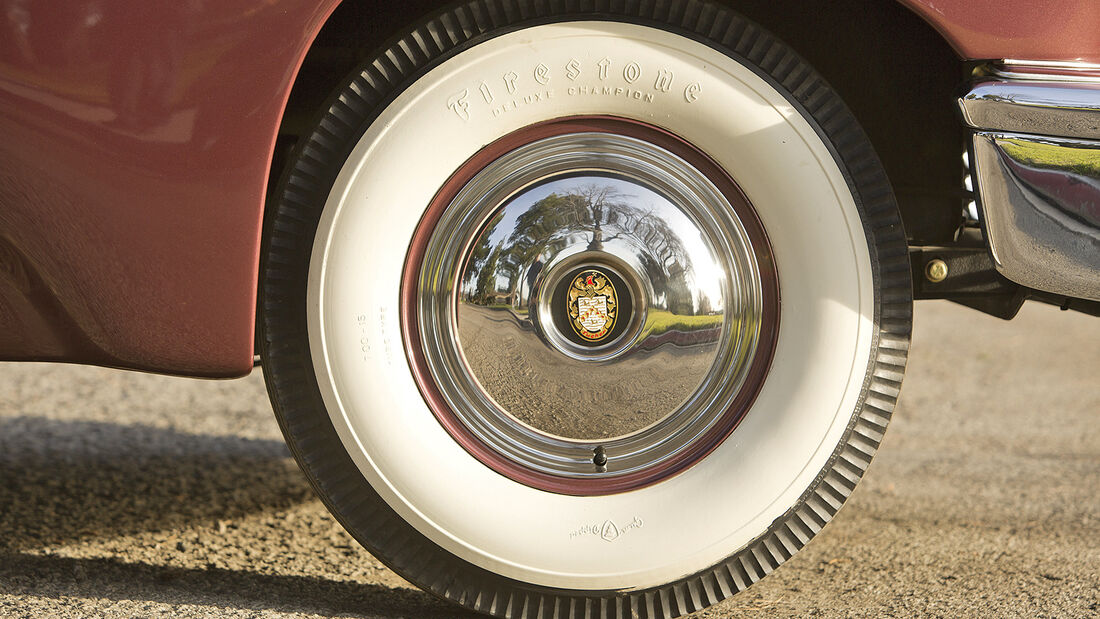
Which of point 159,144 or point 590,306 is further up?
point 159,144

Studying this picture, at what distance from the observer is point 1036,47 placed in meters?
1.39

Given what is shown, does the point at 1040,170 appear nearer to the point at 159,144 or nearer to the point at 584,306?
the point at 584,306

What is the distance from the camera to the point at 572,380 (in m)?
1.53

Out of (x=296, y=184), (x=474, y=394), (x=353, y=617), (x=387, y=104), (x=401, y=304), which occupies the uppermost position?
(x=387, y=104)

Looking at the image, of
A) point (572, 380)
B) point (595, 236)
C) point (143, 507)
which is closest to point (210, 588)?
point (143, 507)

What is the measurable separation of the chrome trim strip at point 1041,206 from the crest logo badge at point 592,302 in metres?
0.60

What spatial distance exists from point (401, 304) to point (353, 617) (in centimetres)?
53

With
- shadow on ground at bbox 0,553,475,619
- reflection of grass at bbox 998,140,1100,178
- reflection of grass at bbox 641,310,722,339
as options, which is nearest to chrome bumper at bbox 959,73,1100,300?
reflection of grass at bbox 998,140,1100,178

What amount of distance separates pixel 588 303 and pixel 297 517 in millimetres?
1032

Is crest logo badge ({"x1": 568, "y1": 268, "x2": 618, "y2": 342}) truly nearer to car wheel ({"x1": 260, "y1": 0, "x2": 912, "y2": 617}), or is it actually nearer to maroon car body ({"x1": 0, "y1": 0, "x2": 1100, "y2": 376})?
car wheel ({"x1": 260, "y1": 0, "x2": 912, "y2": 617})

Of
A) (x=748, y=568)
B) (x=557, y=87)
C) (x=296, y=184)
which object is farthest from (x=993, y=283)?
(x=296, y=184)

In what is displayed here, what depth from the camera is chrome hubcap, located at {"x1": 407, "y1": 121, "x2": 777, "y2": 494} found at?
1.52m

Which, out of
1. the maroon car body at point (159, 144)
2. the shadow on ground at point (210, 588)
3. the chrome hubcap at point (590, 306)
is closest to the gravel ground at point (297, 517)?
the shadow on ground at point (210, 588)

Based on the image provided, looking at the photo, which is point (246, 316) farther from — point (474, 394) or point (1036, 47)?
point (1036, 47)
